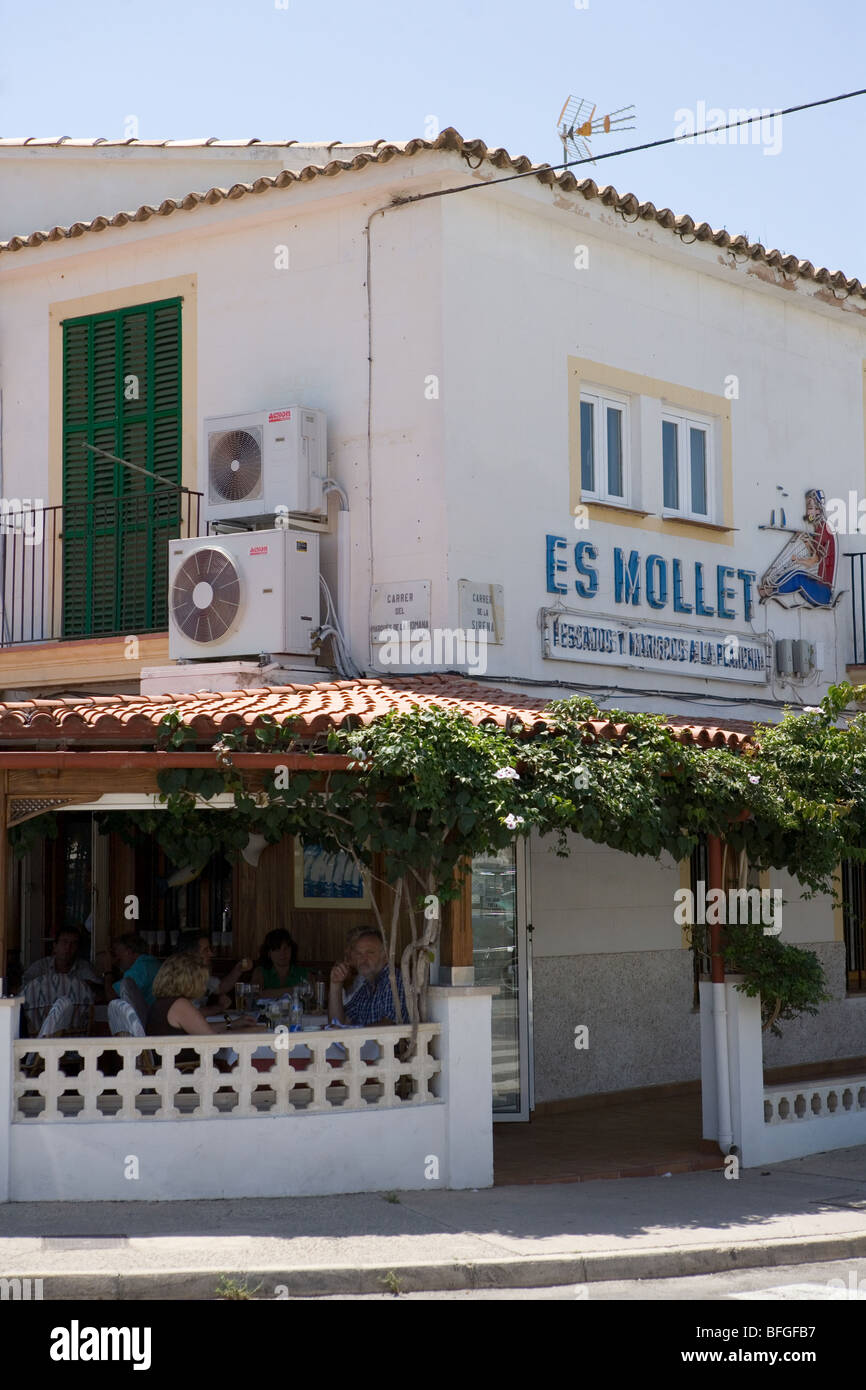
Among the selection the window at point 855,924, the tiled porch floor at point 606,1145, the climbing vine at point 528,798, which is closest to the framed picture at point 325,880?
the climbing vine at point 528,798

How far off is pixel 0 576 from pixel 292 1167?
6.38 metres

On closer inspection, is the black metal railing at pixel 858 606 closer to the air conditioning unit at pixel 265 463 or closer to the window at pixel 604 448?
the window at pixel 604 448

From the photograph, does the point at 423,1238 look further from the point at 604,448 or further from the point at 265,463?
the point at 604,448

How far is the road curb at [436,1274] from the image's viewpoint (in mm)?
7492

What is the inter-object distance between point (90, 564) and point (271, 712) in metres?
4.60

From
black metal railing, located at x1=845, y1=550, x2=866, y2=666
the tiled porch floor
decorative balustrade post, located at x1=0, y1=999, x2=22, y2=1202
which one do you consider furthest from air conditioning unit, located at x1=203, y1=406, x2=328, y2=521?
black metal railing, located at x1=845, y1=550, x2=866, y2=666

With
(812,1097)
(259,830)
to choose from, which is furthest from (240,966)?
(812,1097)

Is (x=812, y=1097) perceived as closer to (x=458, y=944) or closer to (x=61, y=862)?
(x=458, y=944)

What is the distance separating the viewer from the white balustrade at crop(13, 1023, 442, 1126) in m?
9.29

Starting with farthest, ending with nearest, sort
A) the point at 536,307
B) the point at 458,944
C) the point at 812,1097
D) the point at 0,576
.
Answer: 1. the point at 0,576
2. the point at 536,307
3. the point at 812,1097
4. the point at 458,944

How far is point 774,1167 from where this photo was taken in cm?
1102

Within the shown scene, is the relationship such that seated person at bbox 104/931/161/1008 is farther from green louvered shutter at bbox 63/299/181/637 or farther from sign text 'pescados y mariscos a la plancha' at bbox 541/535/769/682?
sign text 'pescados y mariscos a la plancha' at bbox 541/535/769/682

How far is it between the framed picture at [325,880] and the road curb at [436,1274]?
14.2 ft

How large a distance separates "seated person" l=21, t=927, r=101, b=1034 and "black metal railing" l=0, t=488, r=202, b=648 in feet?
8.53
